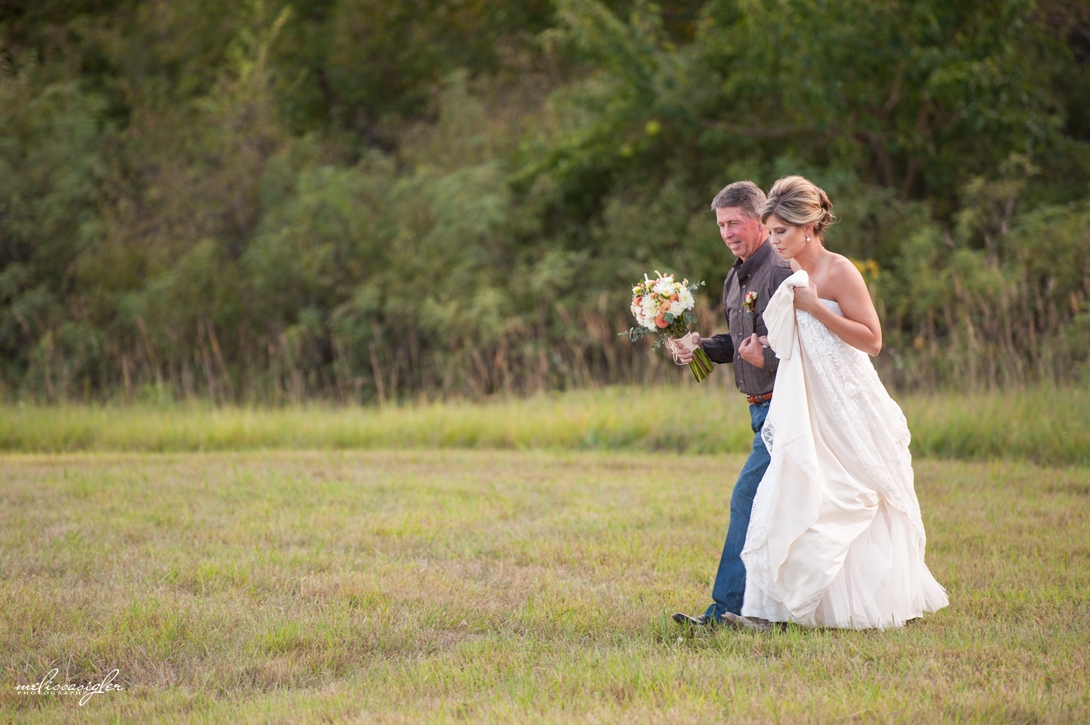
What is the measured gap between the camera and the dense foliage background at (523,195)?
559 inches

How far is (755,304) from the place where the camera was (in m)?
4.66

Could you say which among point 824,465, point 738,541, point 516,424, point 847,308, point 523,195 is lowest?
point 516,424

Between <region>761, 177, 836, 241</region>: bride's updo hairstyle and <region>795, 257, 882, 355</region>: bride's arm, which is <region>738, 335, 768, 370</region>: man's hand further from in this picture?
<region>761, 177, 836, 241</region>: bride's updo hairstyle

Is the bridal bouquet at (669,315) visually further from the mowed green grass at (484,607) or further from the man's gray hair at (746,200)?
the mowed green grass at (484,607)

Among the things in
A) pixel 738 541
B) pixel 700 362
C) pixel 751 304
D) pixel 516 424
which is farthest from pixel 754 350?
pixel 516 424

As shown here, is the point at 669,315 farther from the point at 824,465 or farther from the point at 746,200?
the point at 824,465

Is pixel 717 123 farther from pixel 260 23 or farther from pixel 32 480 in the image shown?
pixel 32 480

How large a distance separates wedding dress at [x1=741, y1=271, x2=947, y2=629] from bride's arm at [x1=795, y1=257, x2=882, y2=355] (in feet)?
0.18

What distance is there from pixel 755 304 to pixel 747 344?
20 cm

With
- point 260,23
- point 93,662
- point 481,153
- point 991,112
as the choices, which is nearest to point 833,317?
point 93,662

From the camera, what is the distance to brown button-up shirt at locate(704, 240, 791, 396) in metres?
4.62

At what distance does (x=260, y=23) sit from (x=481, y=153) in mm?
6316

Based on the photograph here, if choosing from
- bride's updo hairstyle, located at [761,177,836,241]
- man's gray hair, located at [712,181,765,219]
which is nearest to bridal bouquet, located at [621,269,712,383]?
man's gray hair, located at [712,181,765,219]

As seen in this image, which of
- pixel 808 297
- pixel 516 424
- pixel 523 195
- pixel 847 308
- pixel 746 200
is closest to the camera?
pixel 808 297
